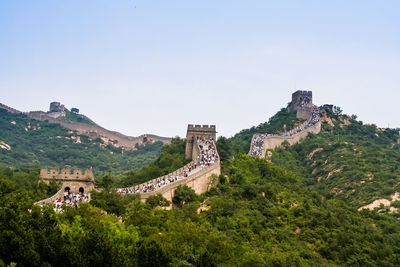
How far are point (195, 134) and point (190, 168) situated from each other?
10.1 m

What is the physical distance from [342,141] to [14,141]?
54.1 metres

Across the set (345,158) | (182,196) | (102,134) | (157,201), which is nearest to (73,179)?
(157,201)

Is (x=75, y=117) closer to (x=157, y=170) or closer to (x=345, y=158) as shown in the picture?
(x=345, y=158)

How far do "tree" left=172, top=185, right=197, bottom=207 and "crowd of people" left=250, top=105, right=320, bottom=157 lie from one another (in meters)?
21.7

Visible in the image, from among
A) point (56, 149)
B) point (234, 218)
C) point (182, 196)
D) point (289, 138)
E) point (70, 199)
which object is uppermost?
point (289, 138)

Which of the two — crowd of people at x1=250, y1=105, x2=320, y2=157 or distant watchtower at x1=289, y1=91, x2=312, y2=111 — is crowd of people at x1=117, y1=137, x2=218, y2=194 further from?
distant watchtower at x1=289, y1=91, x2=312, y2=111

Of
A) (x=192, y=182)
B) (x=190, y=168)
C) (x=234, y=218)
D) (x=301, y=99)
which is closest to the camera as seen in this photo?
(x=234, y=218)

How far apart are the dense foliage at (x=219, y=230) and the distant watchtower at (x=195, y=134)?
3795 mm

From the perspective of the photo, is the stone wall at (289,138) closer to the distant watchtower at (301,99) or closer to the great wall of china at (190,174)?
the great wall of china at (190,174)

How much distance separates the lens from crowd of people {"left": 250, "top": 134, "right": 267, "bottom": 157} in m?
67.0

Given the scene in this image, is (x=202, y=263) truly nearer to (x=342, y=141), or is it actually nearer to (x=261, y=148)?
(x=261, y=148)

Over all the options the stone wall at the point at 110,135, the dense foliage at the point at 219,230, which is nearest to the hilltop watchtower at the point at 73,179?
the dense foliage at the point at 219,230

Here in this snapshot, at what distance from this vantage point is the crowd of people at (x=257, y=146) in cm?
6700

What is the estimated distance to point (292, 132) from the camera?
262 feet
